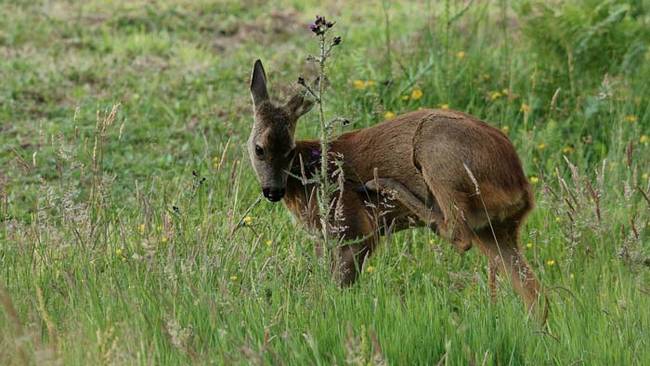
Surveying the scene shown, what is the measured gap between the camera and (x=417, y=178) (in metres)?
6.96

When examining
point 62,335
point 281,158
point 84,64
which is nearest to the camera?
point 62,335

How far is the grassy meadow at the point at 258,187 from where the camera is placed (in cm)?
493

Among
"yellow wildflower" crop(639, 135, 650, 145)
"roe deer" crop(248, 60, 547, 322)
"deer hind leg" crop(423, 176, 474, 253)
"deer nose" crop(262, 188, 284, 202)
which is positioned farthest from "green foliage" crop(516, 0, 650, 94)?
"deer nose" crop(262, 188, 284, 202)

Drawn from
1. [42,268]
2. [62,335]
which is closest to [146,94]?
[42,268]

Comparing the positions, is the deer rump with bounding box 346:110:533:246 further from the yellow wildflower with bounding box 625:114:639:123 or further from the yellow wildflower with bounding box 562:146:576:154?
the yellow wildflower with bounding box 625:114:639:123

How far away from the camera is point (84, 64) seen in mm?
11062

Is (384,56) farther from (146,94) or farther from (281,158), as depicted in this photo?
(281,158)

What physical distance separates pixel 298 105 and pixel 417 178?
0.85 m

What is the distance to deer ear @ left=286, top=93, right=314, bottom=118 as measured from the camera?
7242 mm

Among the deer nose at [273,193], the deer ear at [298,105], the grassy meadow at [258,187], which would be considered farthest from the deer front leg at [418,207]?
the deer ear at [298,105]

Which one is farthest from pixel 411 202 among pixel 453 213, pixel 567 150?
pixel 567 150

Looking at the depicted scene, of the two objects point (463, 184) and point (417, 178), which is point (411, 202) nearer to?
point (417, 178)

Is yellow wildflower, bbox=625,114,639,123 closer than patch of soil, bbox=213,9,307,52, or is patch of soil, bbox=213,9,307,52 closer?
yellow wildflower, bbox=625,114,639,123

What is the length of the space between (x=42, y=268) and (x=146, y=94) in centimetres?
477
